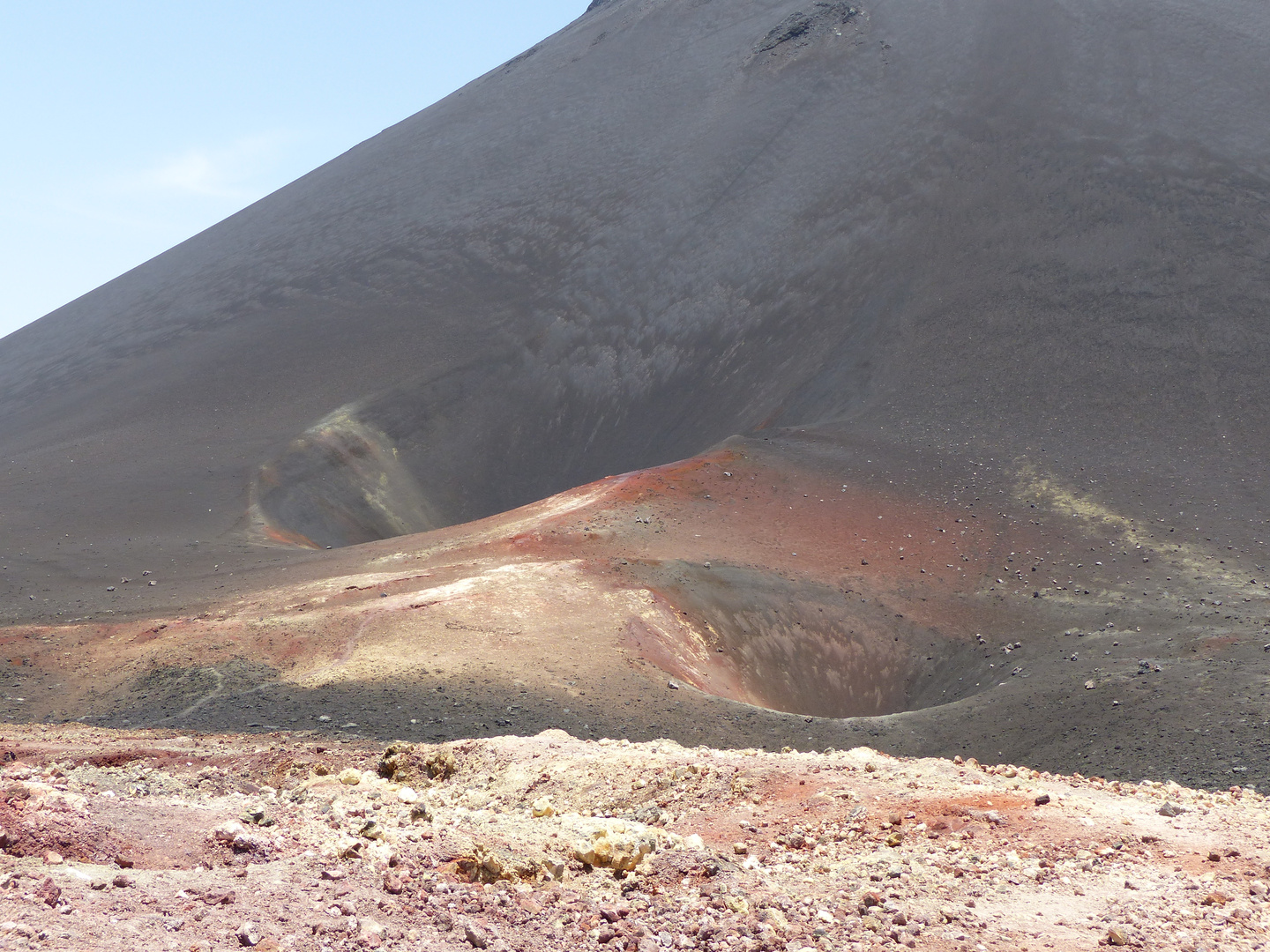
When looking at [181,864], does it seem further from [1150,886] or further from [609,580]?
[609,580]

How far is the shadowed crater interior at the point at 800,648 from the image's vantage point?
48.8ft

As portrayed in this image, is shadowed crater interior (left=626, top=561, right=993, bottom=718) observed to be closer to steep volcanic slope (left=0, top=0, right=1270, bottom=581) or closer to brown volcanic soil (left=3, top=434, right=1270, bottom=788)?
brown volcanic soil (left=3, top=434, right=1270, bottom=788)

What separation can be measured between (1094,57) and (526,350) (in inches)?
833

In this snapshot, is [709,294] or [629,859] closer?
[629,859]

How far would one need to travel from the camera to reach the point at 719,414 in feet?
96.6

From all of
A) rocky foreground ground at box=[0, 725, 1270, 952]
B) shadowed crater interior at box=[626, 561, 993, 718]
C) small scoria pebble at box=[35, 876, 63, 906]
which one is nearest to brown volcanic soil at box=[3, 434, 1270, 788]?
shadowed crater interior at box=[626, 561, 993, 718]

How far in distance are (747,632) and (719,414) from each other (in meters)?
13.9

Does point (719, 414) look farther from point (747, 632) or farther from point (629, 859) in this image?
point (629, 859)

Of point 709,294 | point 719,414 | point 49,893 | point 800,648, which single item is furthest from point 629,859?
point 709,294

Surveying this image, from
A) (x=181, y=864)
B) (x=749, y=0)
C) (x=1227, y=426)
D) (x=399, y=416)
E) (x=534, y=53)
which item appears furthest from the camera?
(x=534, y=53)

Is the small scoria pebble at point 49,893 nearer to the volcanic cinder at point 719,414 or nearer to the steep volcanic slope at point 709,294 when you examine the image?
the volcanic cinder at point 719,414

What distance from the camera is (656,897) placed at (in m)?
5.35

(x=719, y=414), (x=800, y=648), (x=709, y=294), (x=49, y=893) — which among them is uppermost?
(x=709, y=294)

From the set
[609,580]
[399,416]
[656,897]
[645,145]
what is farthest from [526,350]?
[656,897]
